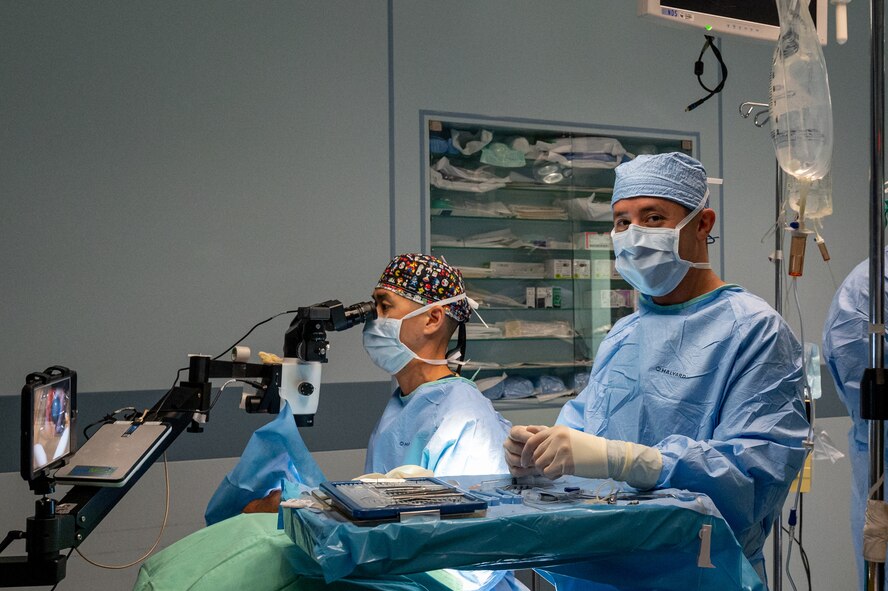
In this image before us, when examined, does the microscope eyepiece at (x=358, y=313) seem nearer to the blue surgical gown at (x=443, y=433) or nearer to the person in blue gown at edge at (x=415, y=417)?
the person in blue gown at edge at (x=415, y=417)

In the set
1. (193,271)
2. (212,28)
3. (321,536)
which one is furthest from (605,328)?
(321,536)

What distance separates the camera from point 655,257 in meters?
1.74


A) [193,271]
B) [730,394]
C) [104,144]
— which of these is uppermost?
[104,144]

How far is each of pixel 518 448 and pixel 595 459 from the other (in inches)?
5.7

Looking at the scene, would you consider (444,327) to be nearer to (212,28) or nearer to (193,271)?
(193,271)

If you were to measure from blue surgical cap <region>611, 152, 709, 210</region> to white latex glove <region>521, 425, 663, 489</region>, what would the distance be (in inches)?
25.8

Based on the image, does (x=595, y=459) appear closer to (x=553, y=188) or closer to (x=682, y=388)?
(x=682, y=388)

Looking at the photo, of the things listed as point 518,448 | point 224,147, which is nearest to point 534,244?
point 224,147

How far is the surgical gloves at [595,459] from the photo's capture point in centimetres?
130

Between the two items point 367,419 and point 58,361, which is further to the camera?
point 367,419

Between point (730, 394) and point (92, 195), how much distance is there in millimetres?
2406

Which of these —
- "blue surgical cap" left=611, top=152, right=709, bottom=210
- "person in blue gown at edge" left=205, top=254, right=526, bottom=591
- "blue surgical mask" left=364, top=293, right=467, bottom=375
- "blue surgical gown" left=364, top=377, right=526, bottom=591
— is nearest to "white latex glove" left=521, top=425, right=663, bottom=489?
"blue surgical gown" left=364, top=377, right=526, bottom=591

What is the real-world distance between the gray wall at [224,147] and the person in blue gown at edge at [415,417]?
3.17 ft

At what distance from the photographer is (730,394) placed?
59.6 inches
